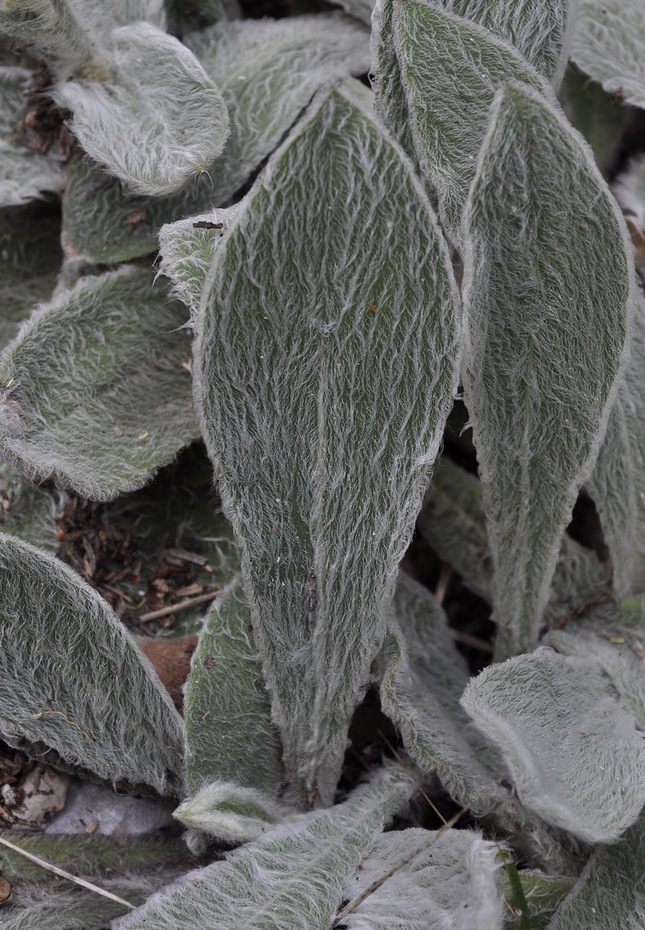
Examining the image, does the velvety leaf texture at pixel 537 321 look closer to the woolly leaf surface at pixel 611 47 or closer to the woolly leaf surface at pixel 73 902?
the woolly leaf surface at pixel 611 47

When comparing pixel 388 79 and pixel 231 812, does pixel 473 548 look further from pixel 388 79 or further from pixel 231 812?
pixel 388 79

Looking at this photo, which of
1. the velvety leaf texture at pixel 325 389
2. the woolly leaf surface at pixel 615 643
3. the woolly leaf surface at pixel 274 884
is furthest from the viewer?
the woolly leaf surface at pixel 615 643

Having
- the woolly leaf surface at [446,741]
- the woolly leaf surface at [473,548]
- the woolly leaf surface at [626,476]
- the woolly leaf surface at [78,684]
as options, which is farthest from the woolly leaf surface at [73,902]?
the woolly leaf surface at [626,476]

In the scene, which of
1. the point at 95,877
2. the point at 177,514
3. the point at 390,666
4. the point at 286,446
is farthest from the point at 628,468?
the point at 95,877

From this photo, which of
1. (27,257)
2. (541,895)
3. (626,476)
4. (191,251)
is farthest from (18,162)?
(541,895)

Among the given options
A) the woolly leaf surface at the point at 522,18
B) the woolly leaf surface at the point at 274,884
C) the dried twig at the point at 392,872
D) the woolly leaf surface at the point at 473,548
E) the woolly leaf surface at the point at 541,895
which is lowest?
the woolly leaf surface at the point at 274,884

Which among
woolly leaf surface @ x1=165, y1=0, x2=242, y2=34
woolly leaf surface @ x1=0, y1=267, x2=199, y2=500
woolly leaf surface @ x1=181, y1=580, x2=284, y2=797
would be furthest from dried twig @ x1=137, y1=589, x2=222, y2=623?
woolly leaf surface @ x1=165, y1=0, x2=242, y2=34
